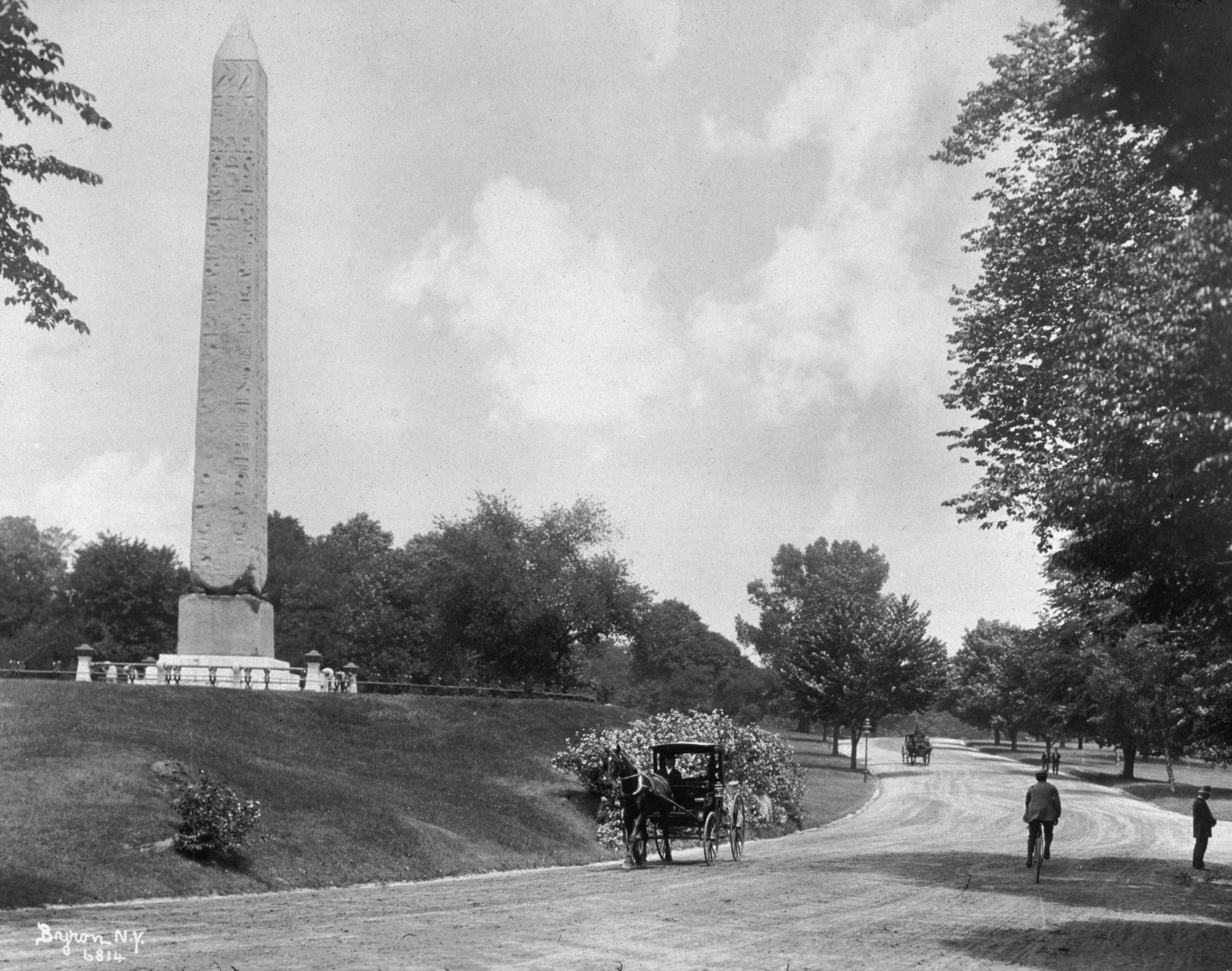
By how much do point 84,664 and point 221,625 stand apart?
588 centimetres

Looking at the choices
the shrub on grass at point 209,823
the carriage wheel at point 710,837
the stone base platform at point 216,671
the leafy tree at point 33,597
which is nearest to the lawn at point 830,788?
the carriage wheel at point 710,837

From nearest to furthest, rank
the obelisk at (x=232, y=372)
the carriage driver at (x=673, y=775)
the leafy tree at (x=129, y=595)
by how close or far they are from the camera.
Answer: the carriage driver at (x=673, y=775)
the obelisk at (x=232, y=372)
the leafy tree at (x=129, y=595)

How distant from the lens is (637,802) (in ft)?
76.3

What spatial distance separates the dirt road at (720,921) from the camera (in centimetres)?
1198

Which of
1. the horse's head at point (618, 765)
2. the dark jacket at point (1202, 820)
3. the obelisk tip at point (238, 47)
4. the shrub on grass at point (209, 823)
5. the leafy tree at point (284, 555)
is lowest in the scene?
the dark jacket at point (1202, 820)

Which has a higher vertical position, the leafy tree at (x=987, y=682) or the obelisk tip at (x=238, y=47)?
the obelisk tip at (x=238, y=47)

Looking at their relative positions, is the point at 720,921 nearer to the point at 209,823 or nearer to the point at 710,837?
the point at 209,823

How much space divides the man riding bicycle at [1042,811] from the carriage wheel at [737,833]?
543 centimetres

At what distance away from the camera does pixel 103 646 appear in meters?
75.1

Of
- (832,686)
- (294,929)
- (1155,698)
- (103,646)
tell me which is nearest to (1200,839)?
(294,929)

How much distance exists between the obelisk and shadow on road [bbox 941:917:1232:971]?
25246 millimetres

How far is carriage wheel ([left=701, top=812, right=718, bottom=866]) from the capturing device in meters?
24.2

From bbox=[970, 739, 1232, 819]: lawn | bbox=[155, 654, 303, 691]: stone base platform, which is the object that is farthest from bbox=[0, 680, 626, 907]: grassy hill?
bbox=[970, 739, 1232, 819]: lawn

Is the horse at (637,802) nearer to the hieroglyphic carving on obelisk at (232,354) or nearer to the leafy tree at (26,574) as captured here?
the hieroglyphic carving on obelisk at (232,354)
